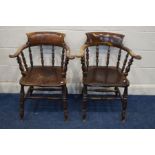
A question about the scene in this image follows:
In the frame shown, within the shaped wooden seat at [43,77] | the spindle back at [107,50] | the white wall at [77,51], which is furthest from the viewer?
the white wall at [77,51]

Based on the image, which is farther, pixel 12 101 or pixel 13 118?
pixel 12 101

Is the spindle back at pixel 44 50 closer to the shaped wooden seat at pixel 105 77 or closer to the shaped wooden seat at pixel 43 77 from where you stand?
the shaped wooden seat at pixel 43 77

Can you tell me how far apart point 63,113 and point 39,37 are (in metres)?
0.85

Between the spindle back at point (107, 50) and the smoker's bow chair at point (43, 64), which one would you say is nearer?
the smoker's bow chair at point (43, 64)

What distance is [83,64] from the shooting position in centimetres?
248

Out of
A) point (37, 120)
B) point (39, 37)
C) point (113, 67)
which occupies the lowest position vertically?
point (37, 120)

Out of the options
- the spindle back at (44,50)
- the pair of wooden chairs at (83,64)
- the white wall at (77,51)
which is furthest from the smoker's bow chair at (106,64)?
the spindle back at (44,50)

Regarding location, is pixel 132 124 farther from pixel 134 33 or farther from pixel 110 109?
pixel 134 33

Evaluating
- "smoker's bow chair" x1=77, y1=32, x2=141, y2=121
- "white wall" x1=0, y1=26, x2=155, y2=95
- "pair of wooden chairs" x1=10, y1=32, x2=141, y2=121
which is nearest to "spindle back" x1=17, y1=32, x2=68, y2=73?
"pair of wooden chairs" x1=10, y1=32, x2=141, y2=121

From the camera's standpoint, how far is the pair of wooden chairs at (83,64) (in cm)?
251

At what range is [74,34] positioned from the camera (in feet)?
9.45

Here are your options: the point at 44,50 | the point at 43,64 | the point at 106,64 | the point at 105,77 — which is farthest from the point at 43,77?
the point at 106,64
